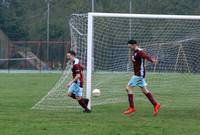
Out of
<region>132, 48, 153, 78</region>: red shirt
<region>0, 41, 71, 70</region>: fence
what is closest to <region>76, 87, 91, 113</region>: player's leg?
<region>132, 48, 153, 78</region>: red shirt

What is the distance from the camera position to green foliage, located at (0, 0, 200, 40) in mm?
55469

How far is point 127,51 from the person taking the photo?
2394 centimetres

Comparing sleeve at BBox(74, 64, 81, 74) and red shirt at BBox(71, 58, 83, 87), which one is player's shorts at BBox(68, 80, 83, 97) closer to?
red shirt at BBox(71, 58, 83, 87)

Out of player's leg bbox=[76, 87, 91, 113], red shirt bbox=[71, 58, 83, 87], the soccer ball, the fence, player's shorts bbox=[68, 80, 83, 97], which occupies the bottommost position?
the fence

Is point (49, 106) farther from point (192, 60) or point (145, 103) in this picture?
point (192, 60)

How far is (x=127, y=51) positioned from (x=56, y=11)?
40671 mm

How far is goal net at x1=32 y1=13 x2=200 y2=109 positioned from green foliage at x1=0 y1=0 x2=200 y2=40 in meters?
27.2

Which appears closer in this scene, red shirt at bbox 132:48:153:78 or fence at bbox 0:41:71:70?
red shirt at bbox 132:48:153:78

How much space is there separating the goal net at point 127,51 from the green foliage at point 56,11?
2715cm

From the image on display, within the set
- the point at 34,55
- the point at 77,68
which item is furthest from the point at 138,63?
the point at 34,55

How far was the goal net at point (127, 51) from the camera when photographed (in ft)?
61.0

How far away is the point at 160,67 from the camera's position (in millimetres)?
24750

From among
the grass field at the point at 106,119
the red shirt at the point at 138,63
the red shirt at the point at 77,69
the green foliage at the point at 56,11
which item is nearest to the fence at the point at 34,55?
the green foliage at the point at 56,11

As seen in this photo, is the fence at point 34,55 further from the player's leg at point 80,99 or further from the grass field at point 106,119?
the player's leg at point 80,99
